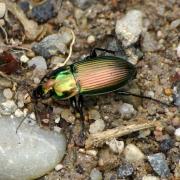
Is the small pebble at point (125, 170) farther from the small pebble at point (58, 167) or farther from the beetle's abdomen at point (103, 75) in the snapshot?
the beetle's abdomen at point (103, 75)

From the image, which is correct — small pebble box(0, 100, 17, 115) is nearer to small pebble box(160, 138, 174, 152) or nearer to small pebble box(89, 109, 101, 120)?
small pebble box(89, 109, 101, 120)

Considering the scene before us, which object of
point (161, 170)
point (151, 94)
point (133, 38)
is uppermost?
point (133, 38)

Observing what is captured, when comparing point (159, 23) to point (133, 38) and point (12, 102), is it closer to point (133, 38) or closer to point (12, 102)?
point (133, 38)

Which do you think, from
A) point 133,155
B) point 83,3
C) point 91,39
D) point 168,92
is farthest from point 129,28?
point 133,155

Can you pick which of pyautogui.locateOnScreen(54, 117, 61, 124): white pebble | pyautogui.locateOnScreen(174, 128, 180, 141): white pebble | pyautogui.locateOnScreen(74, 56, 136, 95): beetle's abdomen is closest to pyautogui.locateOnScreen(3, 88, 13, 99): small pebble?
pyautogui.locateOnScreen(54, 117, 61, 124): white pebble

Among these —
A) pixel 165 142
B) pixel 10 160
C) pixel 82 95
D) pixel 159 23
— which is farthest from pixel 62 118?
pixel 159 23

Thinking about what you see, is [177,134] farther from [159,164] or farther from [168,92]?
[168,92]

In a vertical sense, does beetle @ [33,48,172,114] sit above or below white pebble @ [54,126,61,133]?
above
